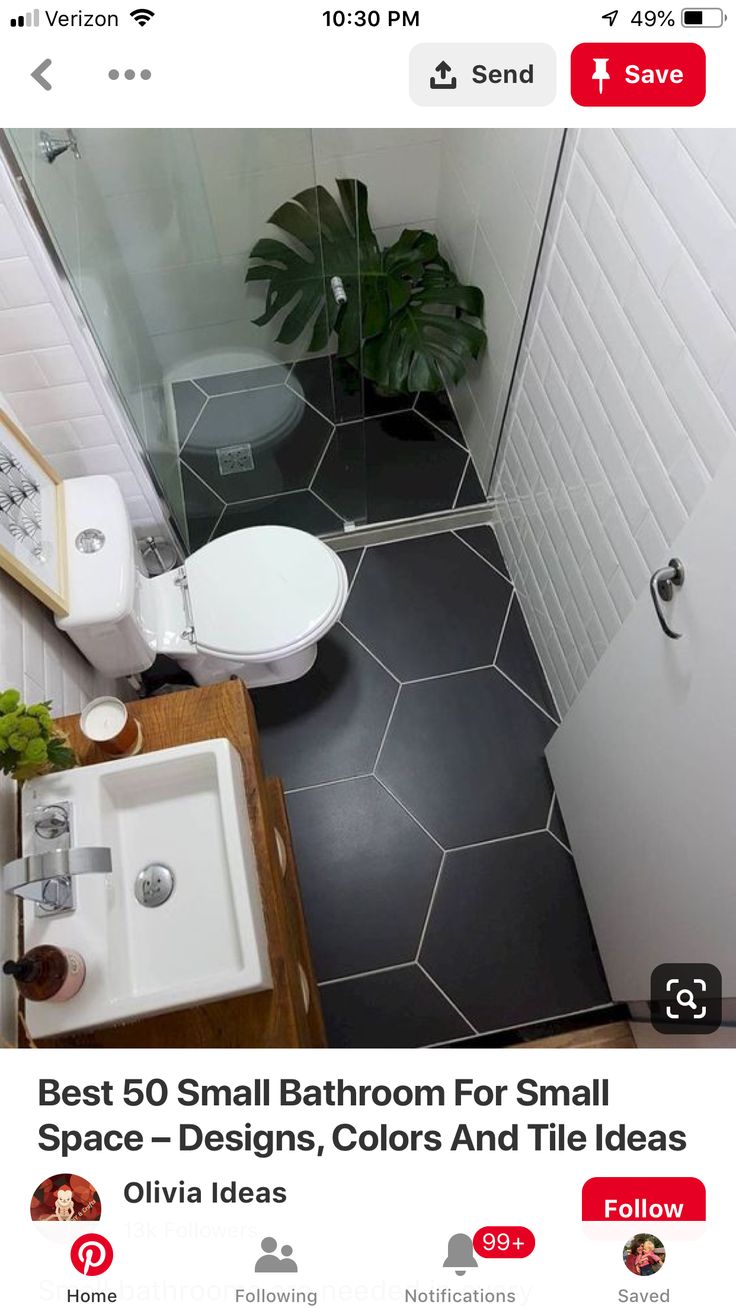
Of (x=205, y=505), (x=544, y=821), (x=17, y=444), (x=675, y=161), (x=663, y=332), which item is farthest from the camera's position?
(x=205, y=505)

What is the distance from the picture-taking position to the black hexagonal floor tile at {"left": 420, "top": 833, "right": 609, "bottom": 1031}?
6.06ft

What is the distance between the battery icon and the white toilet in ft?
3.98

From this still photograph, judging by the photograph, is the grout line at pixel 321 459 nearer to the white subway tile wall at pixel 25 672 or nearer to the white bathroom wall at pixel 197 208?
the white bathroom wall at pixel 197 208

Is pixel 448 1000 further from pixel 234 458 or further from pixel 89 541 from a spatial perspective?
pixel 234 458

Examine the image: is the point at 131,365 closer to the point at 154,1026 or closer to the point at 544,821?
the point at 154,1026

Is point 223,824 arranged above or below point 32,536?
below

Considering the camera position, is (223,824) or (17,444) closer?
(223,824)

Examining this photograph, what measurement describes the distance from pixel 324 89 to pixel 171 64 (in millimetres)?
248

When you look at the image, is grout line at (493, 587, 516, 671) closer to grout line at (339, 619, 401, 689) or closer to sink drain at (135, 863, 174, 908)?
grout line at (339, 619, 401, 689)

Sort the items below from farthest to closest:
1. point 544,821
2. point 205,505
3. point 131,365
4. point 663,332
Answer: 1. point 205,505
2. point 544,821
3. point 131,365
4. point 663,332

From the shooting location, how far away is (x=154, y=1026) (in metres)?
1.18
